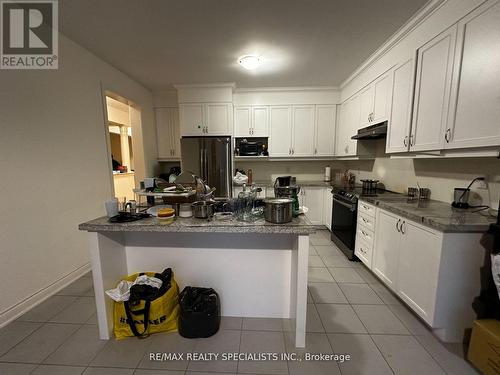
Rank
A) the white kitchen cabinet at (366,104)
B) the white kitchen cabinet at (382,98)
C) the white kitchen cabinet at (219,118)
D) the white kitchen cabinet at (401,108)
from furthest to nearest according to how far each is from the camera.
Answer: the white kitchen cabinet at (219,118)
the white kitchen cabinet at (366,104)
the white kitchen cabinet at (382,98)
the white kitchen cabinet at (401,108)

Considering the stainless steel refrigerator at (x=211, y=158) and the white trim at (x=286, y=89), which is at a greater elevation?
the white trim at (x=286, y=89)

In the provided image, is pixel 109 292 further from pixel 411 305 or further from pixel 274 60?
pixel 274 60

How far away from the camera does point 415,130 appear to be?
81.1 inches

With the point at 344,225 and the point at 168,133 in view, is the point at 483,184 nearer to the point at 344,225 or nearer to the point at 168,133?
the point at 344,225

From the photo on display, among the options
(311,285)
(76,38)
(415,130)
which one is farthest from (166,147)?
(415,130)

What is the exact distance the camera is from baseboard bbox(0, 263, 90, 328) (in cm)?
171

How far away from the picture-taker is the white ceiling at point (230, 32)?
6.00 ft

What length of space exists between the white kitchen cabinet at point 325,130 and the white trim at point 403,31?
885 mm

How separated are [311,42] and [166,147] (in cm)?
313

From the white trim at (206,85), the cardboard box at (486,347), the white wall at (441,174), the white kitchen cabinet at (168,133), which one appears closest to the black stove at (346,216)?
the white wall at (441,174)

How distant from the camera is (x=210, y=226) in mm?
1356

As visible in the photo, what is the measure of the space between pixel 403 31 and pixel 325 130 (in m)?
1.93

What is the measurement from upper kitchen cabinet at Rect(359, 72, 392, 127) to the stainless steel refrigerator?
2180 millimetres

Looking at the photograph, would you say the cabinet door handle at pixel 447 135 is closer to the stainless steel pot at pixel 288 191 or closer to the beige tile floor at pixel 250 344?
the stainless steel pot at pixel 288 191
